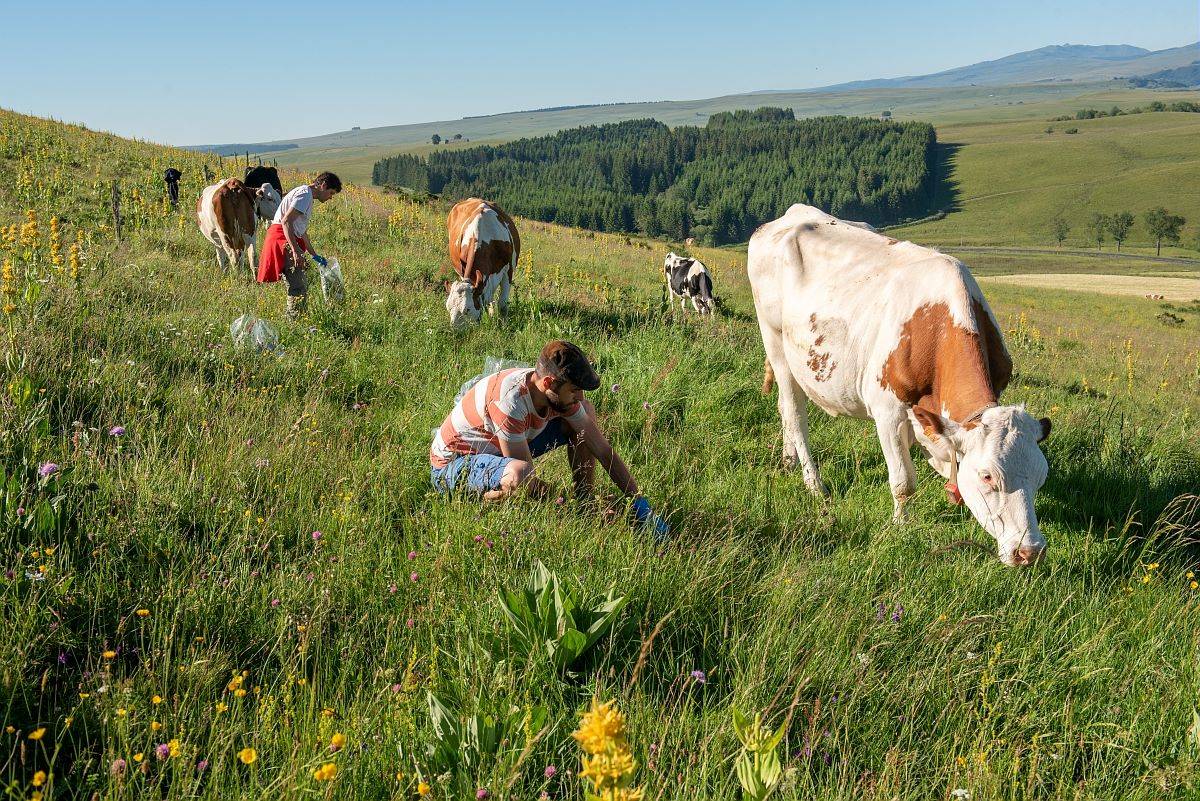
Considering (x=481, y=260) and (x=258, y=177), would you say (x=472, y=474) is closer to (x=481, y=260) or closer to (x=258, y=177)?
(x=481, y=260)

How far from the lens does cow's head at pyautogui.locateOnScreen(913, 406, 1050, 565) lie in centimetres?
410

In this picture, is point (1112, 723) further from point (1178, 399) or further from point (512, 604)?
point (1178, 399)

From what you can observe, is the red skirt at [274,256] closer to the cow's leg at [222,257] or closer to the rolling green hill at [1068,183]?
the cow's leg at [222,257]

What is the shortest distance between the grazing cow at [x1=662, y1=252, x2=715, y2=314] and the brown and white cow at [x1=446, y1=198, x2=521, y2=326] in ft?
15.7

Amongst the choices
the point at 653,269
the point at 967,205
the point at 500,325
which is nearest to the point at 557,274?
the point at 500,325

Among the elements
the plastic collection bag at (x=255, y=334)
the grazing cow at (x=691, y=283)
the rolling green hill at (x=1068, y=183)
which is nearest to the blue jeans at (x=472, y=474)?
the plastic collection bag at (x=255, y=334)

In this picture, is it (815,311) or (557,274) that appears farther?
(557,274)

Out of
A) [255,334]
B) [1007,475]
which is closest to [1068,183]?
[1007,475]

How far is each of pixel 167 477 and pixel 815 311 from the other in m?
4.60

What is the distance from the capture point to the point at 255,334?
6.98 metres

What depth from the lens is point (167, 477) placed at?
4.00 m

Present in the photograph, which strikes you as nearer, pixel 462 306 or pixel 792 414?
pixel 792 414

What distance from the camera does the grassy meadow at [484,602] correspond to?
8.06ft

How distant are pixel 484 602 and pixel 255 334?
15.7 ft
